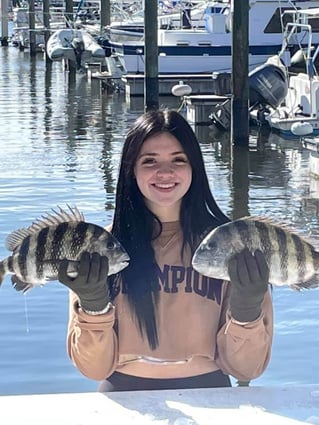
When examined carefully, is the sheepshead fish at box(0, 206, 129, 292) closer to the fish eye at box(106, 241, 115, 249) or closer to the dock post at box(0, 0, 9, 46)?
the fish eye at box(106, 241, 115, 249)

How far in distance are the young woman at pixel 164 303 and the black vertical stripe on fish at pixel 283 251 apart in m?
0.15

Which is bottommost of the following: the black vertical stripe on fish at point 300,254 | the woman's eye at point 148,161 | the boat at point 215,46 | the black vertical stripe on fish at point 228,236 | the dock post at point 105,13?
the black vertical stripe on fish at point 300,254

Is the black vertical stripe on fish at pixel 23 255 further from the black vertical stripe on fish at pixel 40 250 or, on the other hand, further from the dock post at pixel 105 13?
the dock post at pixel 105 13

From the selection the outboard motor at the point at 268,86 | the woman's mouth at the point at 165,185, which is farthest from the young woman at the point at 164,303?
the outboard motor at the point at 268,86

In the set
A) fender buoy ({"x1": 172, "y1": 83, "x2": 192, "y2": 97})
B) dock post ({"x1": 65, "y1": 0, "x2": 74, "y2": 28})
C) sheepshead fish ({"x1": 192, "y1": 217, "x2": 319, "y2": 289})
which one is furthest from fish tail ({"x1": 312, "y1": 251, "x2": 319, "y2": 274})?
dock post ({"x1": 65, "y1": 0, "x2": 74, "y2": 28})

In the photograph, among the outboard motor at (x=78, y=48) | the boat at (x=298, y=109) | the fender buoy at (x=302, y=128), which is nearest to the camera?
the fender buoy at (x=302, y=128)

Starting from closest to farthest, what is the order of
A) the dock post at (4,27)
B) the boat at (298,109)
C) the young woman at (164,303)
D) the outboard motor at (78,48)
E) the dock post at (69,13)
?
1. the young woman at (164,303)
2. the boat at (298,109)
3. the outboard motor at (78,48)
4. the dock post at (69,13)
5. the dock post at (4,27)

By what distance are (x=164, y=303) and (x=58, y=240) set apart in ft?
1.28

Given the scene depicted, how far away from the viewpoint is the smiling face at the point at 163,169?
2.88 m

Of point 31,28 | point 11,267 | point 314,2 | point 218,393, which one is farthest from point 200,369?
point 31,28

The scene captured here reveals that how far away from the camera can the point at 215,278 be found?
273 cm

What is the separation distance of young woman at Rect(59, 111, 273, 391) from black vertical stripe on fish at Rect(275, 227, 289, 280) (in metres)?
0.15

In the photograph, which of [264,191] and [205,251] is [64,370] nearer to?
[205,251]

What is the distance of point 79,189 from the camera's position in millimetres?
12695
